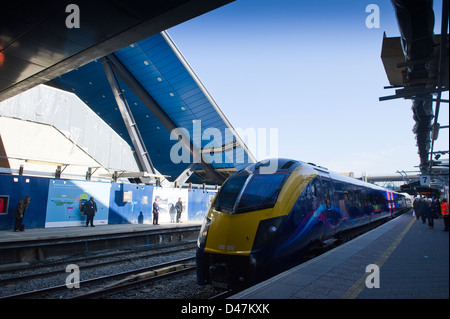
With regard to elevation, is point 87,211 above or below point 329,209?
below

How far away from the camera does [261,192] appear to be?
613 cm

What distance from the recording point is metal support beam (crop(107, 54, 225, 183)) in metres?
26.3

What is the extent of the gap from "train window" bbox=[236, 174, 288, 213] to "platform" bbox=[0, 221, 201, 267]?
7.88 meters

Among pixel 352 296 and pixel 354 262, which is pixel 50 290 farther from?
pixel 354 262

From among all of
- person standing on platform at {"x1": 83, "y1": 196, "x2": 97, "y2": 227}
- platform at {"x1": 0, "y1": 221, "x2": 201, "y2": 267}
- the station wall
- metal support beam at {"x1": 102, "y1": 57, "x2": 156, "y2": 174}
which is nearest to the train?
platform at {"x1": 0, "y1": 221, "x2": 201, "y2": 267}

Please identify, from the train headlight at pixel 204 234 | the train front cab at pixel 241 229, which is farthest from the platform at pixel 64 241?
the train front cab at pixel 241 229

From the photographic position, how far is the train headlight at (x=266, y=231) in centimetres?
529

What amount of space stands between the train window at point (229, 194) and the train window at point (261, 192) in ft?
0.66

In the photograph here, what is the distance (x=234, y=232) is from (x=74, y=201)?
12088 mm

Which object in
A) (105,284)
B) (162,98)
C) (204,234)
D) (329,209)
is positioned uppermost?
(162,98)

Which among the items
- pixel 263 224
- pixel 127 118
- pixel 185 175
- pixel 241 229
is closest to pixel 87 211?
pixel 241 229

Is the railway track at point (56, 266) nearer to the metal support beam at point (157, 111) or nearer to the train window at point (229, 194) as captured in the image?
the train window at point (229, 194)

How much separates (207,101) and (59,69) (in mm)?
19950

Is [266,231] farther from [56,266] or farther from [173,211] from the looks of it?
[173,211]
